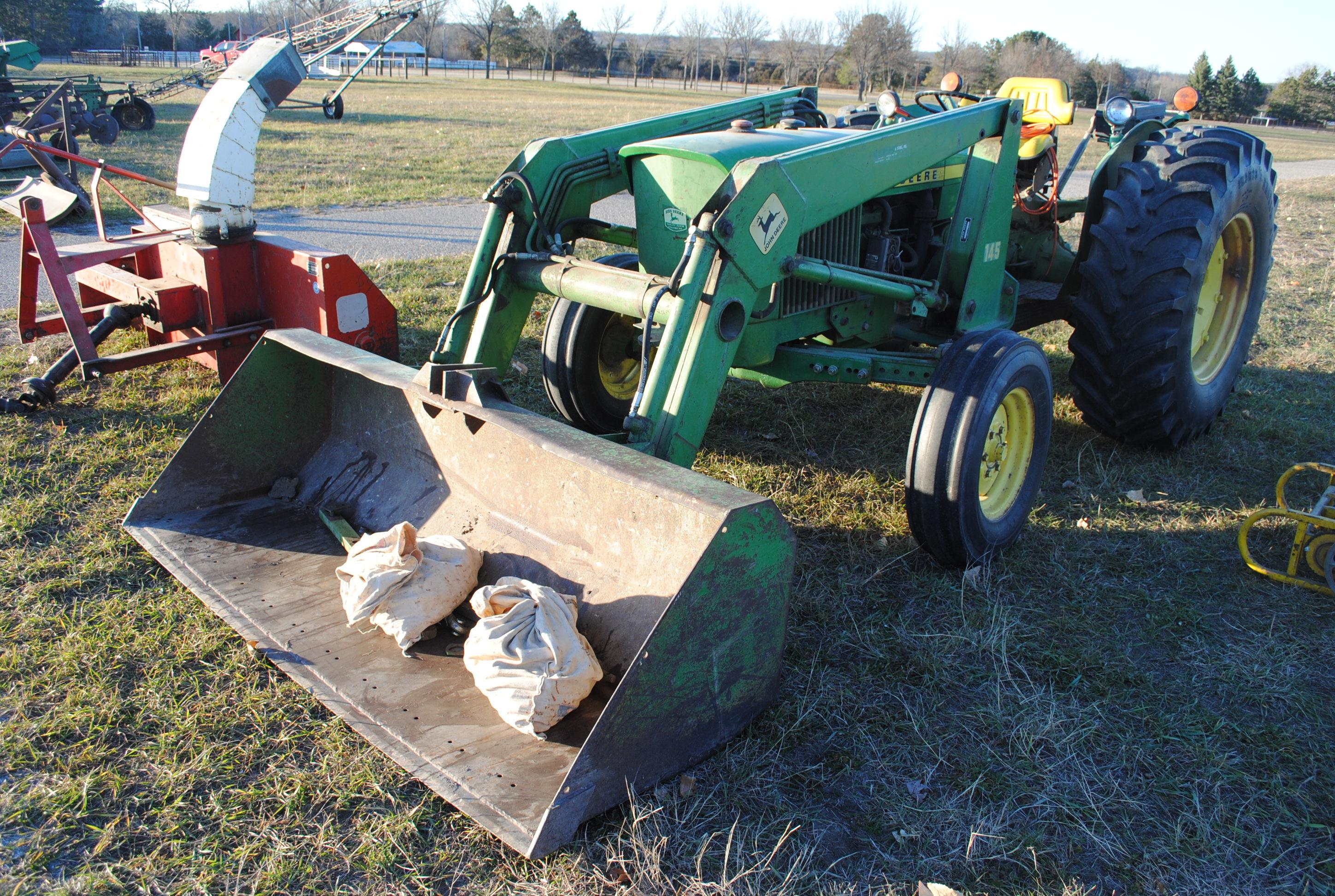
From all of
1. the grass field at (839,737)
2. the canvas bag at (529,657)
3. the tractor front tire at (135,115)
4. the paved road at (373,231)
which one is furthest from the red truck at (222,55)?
the canvas bag at (529,657)

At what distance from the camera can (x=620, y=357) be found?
5031mm

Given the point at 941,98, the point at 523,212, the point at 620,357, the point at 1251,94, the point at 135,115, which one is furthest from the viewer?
the point at 1251,94

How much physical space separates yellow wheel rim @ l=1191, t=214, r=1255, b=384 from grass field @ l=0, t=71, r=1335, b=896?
1116 mm

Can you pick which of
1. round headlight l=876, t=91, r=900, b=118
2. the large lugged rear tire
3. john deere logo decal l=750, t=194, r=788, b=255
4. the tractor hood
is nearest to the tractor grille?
the tractor hood

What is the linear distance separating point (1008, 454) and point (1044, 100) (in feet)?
9.34

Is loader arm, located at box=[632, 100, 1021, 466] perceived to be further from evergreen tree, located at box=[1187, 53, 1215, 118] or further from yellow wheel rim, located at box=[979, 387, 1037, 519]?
evergreen tree, located at box=[1187, 53, 1215, 118]

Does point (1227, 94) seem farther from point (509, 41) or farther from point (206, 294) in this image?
point (206, 294)

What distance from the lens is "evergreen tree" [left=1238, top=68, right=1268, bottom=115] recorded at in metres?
46.4

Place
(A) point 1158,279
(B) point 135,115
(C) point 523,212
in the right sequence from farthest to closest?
(B) point 135,115, (A) point 1158,279, (C) point 523,212

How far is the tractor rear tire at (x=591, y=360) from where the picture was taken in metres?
4.72

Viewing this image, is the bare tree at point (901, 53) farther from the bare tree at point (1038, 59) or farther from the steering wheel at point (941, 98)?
the steering wheel at point (941, 98)

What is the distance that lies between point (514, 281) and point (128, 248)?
284 centimetres

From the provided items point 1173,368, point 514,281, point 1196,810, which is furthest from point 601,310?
point 1196,810

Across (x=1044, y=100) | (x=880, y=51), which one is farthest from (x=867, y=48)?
(x=1044, y=100)
